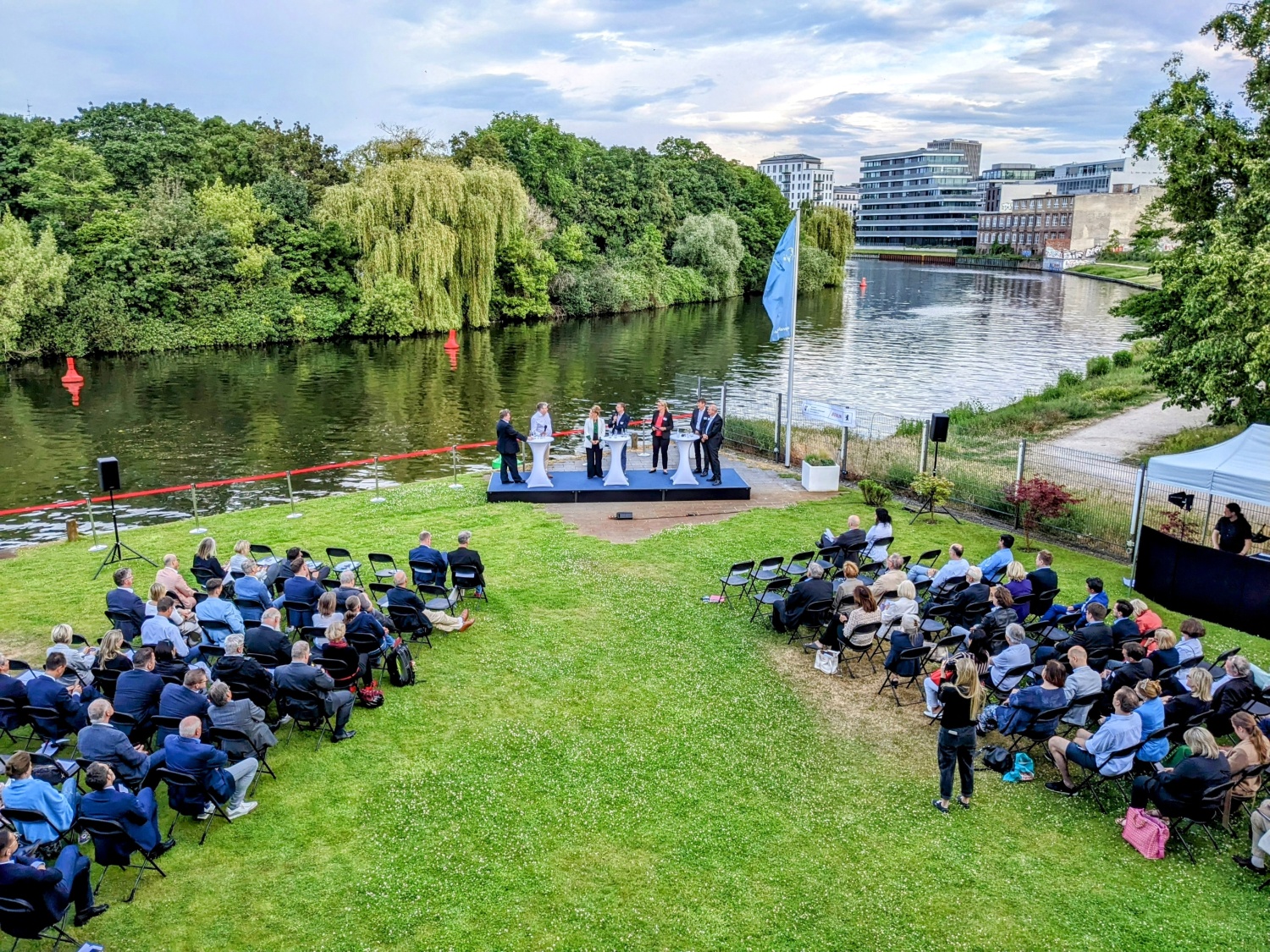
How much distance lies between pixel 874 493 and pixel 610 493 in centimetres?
543

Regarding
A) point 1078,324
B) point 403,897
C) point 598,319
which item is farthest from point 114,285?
point 1078,324

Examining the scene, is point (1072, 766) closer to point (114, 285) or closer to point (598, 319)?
point (114, 285)

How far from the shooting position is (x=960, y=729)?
8016 mm

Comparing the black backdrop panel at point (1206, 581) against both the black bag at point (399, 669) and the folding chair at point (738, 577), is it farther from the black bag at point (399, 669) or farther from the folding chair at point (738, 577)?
the black bag at point (399, 669)

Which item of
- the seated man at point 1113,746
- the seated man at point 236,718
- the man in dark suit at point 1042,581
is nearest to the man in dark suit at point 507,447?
the seated man at point 236,718

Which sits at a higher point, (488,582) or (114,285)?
(114,285)

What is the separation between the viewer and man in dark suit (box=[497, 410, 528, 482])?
18.0 m

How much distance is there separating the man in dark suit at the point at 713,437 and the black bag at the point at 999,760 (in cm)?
1022

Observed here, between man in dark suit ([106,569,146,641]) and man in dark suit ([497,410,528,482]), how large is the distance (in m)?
8.00

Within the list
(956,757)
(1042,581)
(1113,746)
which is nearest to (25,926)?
(956,757)

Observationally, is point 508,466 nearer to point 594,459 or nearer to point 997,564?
point 594,459

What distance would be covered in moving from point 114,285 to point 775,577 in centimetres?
4312

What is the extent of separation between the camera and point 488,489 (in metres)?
18.5

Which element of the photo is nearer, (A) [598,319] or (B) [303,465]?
(B) [303,465]
